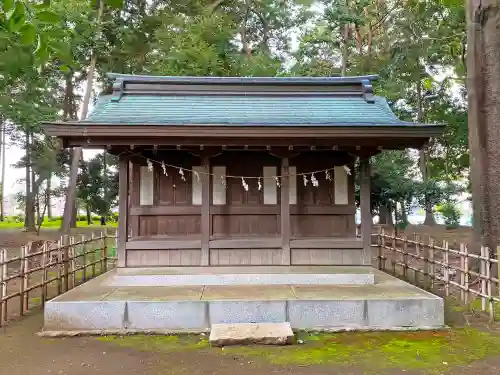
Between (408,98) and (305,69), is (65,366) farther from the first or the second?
(408,98)

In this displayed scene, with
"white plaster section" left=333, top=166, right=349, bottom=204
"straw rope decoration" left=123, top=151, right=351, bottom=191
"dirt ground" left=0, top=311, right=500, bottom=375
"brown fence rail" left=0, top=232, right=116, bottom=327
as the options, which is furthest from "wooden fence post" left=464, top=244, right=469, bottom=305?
"brown fence rail" left=0, top=232, right=116, bottom=327

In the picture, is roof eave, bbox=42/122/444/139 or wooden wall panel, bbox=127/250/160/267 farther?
wooden wall panel, bbox=127/250/160/267

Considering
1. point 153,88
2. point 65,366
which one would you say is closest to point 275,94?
point 153,88

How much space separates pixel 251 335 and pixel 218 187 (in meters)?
3.73

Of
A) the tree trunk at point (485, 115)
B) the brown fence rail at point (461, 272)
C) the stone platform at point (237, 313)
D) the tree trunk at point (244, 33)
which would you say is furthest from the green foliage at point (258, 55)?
the stone platform at point (237, 313)

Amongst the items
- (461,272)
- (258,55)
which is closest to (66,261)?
(461,272)

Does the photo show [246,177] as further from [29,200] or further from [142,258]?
[29,200]

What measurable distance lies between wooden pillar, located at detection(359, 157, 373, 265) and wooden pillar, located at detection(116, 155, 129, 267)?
5.21 m

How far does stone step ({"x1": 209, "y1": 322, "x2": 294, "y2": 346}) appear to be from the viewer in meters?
A: 6.25

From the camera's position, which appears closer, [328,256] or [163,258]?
[163,258]

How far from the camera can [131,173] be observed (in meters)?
9.22

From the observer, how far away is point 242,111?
30.9 feet

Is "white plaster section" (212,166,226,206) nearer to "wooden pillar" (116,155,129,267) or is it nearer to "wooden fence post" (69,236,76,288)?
"wooden pillar" (116,155,129,267)

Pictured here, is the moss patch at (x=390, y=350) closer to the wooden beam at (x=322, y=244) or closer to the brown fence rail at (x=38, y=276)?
the wooden beam at (x=322, y=244)
